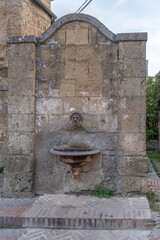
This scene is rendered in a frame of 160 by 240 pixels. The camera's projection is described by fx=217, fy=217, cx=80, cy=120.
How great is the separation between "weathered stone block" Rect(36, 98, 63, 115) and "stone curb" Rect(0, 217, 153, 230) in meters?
1.95

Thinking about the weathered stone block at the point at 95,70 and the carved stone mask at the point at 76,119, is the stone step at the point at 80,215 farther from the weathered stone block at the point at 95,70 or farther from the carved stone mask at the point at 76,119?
the weathered stone block at the point at 95,70

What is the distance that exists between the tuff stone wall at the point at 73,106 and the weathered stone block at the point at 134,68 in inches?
0.7

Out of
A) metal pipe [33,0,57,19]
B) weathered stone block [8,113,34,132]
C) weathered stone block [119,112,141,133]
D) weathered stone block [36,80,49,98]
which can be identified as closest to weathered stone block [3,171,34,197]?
weathered stone block [8,113,34,132]

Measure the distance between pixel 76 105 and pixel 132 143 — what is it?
130cm

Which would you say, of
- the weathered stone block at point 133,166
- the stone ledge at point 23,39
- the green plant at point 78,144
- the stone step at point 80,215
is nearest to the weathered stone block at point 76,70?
the stone ledge at point 23,39

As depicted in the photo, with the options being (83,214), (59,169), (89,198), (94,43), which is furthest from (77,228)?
Result: (94,43)

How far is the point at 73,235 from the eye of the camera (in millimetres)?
3188

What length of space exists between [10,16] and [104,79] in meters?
4.37

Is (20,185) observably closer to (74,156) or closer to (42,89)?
(74,156)

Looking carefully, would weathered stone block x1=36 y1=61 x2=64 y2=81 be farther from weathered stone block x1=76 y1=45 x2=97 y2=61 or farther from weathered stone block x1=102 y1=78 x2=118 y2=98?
weathered stone block x1=102 y1=78 x2=118 y2=98

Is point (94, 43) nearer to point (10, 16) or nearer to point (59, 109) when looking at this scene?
point (59, 109)

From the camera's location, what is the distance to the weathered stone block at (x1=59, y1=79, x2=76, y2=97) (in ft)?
14.1

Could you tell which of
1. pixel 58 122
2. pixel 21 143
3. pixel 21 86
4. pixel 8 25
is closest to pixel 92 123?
pixel 58 122

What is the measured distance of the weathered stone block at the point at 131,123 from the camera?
13.3 ft
